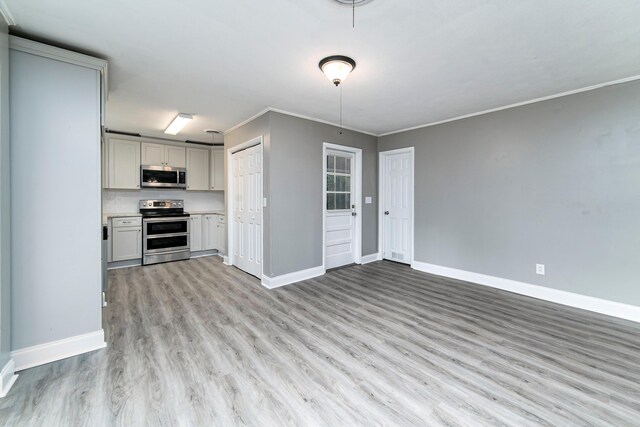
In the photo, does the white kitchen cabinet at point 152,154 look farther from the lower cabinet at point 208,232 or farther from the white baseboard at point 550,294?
the white baseboard at point 550,294

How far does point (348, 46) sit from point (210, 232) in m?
4.87

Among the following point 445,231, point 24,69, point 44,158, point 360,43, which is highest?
point 360,43

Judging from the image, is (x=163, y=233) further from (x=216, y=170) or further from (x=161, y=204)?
(x=216, y=170)

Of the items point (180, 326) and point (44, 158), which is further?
point (180, 326)

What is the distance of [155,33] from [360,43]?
163 cm

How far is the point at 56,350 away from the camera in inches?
85.0

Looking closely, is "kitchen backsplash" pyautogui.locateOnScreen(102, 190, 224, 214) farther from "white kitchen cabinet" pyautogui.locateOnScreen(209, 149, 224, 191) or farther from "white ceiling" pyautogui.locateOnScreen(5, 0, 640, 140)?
"white ceiling" pyautogui.locateOnScreen(5, 0, 640, 140)

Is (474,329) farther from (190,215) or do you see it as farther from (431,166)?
(190,215)

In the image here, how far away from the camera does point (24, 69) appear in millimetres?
2062

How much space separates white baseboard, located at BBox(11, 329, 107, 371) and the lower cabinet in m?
3.38

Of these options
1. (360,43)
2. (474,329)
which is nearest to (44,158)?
(360,43)

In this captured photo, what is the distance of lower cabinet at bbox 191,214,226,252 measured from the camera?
18.8 feet

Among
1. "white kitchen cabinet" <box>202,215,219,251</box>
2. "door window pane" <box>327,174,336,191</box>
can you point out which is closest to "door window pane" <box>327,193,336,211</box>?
"door window pane" <box>327,174,336,191</box>

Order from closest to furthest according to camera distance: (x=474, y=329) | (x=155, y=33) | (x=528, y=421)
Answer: (x=528, y=421) → (x=155, y=33) → (x=474, y=329)
